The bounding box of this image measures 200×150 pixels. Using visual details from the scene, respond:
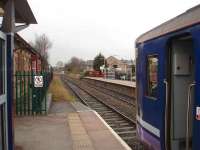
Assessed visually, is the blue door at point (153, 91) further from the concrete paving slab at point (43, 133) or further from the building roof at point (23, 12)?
the concrete paving slab at point (43, 133)

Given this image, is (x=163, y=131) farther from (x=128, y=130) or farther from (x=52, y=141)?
(x=128, y=130)

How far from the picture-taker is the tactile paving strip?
9.73 m

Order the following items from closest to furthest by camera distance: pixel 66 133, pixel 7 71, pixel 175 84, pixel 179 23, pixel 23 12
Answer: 1. pixel 179 23
2. pixel 175 84
3. pixel 7 71
4. pixel 23 12
5. pixel 66 133

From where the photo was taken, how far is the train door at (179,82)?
5.86 meters

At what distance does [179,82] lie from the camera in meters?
5.91

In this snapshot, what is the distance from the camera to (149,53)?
23.0 feet

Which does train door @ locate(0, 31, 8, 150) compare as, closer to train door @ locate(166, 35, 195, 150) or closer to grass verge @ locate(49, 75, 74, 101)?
train door @ locate(166, 35, 195, 150)

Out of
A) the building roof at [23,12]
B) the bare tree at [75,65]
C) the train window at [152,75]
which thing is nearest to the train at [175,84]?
the train window at [152,75]

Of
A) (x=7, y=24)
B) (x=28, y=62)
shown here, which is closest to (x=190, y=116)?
(x=7, y=24)

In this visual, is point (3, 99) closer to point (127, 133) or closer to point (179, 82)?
point (179, 82)

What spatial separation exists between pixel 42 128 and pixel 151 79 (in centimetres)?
632

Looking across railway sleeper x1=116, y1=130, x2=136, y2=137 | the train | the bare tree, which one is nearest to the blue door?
the train

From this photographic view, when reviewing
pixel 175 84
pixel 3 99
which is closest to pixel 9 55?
pixel 3 99

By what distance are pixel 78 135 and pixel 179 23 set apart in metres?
6.38
